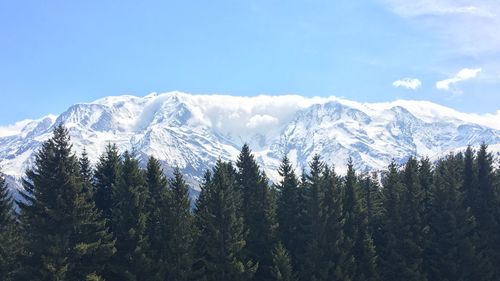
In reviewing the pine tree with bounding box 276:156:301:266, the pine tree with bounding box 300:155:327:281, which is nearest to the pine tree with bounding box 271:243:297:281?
the pine tree with bounding box 300:155:327:281

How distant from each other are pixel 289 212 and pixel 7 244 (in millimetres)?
32108

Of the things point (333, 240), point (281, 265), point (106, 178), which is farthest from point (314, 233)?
point (106, 178)

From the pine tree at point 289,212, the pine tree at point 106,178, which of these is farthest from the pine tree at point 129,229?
the pine tree at point 289,212

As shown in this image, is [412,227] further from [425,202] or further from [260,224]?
[260,224]

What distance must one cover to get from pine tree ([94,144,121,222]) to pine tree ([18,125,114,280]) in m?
9.11

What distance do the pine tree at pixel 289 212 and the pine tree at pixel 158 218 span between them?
16603 millimetres

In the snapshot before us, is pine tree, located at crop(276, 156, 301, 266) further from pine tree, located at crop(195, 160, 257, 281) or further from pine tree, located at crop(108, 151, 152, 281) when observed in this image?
pine tree, located at crop(108, 151, 152, 281)

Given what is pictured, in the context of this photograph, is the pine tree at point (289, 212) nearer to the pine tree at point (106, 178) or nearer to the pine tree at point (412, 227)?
the pine tree at point (412, 227)

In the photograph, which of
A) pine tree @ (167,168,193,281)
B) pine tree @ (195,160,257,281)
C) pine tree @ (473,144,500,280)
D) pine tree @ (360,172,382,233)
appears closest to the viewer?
pine tree @ (167,168,193,281)

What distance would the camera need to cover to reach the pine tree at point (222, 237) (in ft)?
189

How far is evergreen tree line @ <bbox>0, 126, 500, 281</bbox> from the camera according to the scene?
4844cm

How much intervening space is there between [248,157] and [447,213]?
26129mm

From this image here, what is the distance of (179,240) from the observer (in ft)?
178

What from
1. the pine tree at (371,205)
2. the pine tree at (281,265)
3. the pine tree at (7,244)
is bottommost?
the pine tree at (281,265)
